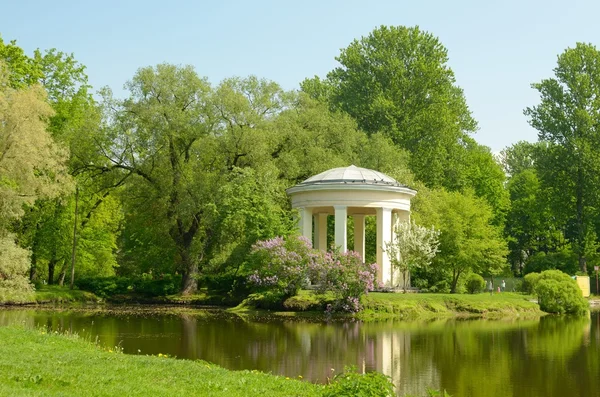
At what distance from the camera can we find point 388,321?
1204 inches

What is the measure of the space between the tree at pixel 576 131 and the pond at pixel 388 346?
26.9 metres

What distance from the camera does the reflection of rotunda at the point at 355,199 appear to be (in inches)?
1494

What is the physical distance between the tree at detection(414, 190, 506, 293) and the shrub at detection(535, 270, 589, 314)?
173 inches

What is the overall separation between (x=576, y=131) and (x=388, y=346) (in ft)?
140

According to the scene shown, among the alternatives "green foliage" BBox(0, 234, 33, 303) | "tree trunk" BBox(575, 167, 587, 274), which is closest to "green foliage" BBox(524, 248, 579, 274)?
"tree trunk" BBox(575, 167, 587, 274)

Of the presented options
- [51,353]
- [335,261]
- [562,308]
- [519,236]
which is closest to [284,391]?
[51,353]

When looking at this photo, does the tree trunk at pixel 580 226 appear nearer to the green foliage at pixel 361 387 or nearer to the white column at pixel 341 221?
the white column at pixel 341 221

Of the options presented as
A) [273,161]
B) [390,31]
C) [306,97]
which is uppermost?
[390,31]

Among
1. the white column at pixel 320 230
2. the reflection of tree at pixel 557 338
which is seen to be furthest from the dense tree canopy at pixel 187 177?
the reflection of tree at pixel 557 338

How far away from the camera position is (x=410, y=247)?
38.5m

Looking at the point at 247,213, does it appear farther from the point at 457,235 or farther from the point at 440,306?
the point at 457,235

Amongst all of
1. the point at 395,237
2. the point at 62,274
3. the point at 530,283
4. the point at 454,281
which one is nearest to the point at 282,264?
the point at 395,237

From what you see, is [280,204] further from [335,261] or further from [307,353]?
[307,353]

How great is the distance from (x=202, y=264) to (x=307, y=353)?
2698 cm
